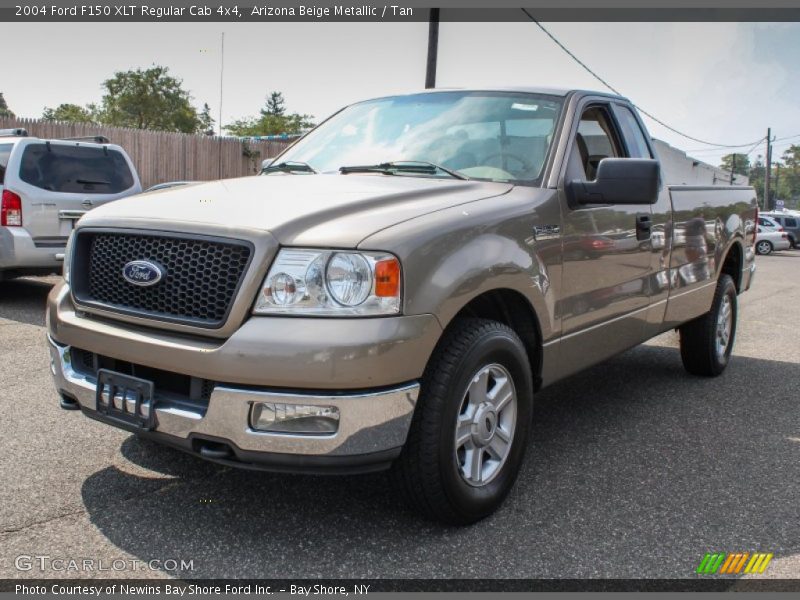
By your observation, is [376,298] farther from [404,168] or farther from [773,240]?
[773,240]

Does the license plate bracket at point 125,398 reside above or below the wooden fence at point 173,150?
below

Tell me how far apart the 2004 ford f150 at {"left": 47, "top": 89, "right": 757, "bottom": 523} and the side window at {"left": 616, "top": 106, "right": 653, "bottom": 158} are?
571 mm

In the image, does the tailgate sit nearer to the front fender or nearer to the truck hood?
the truck hood

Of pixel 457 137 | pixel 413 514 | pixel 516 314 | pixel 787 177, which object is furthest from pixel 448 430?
pixel 787 177

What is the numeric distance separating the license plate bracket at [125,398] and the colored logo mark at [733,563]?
210 cm

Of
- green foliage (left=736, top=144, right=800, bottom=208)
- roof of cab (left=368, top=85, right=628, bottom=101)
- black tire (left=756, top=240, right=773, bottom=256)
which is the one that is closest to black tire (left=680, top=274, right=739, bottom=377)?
roof of cab (left=368, top=85, right=628, bottom=101)

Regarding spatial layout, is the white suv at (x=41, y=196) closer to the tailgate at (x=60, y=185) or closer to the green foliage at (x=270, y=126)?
the tailgate at (x=60, y=185)

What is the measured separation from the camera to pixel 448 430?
2918 mm

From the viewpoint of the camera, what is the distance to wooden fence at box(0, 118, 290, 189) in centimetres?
1762

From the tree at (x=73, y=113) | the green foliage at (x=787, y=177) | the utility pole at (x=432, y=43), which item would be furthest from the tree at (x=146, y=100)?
the green foliage at (x=787, y=177)

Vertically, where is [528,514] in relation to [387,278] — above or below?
below

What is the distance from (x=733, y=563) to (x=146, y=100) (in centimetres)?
6043

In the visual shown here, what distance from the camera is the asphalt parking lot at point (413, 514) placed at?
2881mm

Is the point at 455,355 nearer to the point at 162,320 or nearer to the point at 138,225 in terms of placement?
the point at 162,320
